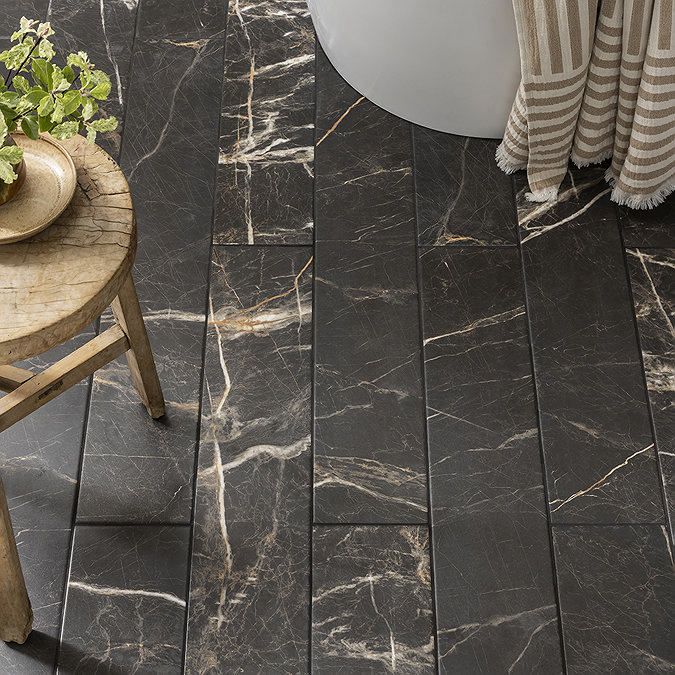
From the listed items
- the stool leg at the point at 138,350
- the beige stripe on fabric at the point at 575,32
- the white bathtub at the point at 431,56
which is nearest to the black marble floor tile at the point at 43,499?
the stool leg at the point at 138,350

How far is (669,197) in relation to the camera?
1.68 meters

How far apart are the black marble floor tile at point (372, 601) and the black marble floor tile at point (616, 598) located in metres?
0.22

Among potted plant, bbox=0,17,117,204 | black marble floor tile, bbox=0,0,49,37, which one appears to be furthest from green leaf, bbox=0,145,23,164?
black marble floor tile, bbox=0,0,49,37

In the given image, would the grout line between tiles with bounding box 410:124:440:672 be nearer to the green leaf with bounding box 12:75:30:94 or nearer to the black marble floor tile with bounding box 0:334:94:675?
the black marble floor tile with bounding box 0:334:94:675

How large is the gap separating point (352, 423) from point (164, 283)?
48 cm

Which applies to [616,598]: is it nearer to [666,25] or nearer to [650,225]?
[650,225]

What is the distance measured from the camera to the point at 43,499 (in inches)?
52.2

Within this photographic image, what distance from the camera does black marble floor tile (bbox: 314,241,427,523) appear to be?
134 cm

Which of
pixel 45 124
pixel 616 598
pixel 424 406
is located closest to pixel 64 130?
pixel 45 124

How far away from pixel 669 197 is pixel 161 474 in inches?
46.6

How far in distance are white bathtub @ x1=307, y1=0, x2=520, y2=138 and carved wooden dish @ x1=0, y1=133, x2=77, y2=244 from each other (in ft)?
2.71

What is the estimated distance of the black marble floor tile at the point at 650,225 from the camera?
1.62 m

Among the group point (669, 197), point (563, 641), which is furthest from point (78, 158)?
point (669, 197)

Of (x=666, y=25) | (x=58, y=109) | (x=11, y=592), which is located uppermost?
(x=58, y=109)
